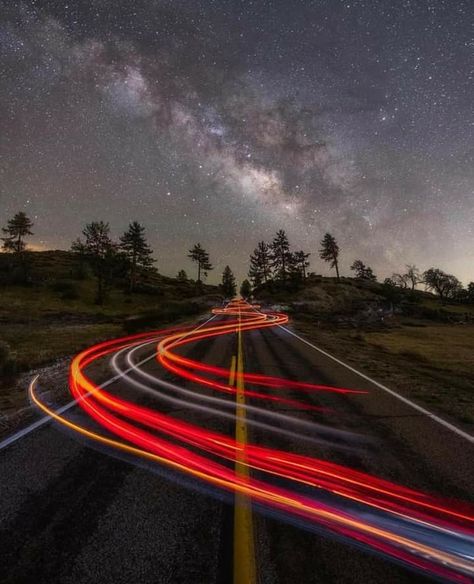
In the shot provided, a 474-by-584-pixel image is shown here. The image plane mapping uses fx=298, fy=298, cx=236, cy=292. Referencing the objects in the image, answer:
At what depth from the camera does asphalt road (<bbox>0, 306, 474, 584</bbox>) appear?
8.86 feet

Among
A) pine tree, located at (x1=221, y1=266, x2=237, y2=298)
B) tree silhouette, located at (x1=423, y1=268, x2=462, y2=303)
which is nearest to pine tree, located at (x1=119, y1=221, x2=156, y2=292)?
pine tree, located at (x1=221, y1=266, x2=237, y2=298)

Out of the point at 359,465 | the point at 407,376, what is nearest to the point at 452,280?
the point at 407,376

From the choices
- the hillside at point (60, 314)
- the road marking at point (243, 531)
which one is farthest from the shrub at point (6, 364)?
the road marking at point (243, 531)

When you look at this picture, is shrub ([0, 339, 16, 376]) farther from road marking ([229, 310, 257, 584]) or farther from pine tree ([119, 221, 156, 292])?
pine tree ([119, 221, 156, 292])

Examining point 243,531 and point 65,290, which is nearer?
point 243,531

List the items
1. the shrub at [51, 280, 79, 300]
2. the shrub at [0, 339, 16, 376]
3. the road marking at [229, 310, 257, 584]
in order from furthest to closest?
the shrub at [51, 280, 79, 300] → the shrub at [0, 339, 16, 376] → the road marking at [229, 310, 257, 584]

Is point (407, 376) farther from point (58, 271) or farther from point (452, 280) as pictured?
point (452, 280)

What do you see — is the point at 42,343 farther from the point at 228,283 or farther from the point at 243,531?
the point at 228,283

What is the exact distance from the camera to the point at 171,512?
348cm

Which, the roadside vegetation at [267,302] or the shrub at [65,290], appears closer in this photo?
the roadside vegetation at [267,302]

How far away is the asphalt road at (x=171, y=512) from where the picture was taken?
8.86ft

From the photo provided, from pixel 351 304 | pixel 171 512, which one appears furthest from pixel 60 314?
pixel 351 304

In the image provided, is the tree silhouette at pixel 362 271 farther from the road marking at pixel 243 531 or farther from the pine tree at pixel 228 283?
the road marking at pixel 243 531

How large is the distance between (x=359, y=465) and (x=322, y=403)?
9.73 ft
